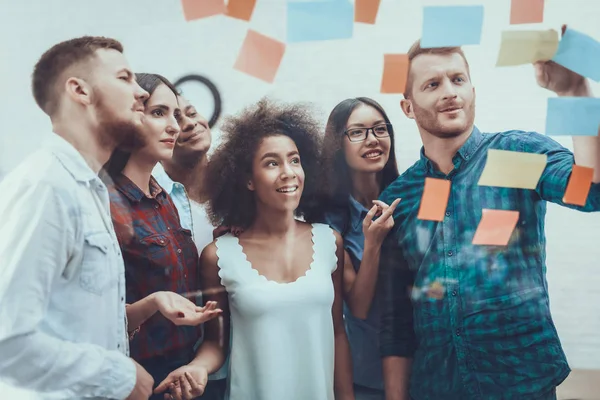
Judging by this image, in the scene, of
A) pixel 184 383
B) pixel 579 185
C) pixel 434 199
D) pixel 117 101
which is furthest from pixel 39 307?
pixel 579 185

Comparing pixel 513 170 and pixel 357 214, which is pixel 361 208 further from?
pixel 513 170

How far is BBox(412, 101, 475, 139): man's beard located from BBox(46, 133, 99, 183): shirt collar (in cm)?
102

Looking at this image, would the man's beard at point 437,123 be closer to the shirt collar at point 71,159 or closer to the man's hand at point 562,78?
the man's hand at point 562,78

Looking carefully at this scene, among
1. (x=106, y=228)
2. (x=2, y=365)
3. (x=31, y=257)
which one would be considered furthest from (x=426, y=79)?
(x=2, y=365)

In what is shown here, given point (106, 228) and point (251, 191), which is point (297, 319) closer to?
point (251, 191)

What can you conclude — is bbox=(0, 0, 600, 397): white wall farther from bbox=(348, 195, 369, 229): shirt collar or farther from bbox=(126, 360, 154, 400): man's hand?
bbox=(126, 360, 154, 400): man's hand

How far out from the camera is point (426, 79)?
1.99 meters

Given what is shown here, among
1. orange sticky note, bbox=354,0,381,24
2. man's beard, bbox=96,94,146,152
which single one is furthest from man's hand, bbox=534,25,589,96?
man's beard, bbox=96,94,146,152

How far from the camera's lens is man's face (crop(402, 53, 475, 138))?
1.99m

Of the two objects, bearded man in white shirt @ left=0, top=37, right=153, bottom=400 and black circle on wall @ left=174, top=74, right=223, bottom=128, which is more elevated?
black circle on wall @ left=174, top=74, right=223, bottom=128

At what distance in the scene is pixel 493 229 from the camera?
199cm

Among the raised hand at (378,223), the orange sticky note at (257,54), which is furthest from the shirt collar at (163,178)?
the raised hand at (378,223)

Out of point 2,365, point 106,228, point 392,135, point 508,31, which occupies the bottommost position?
point 2,365

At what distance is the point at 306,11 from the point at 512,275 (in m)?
1.06
